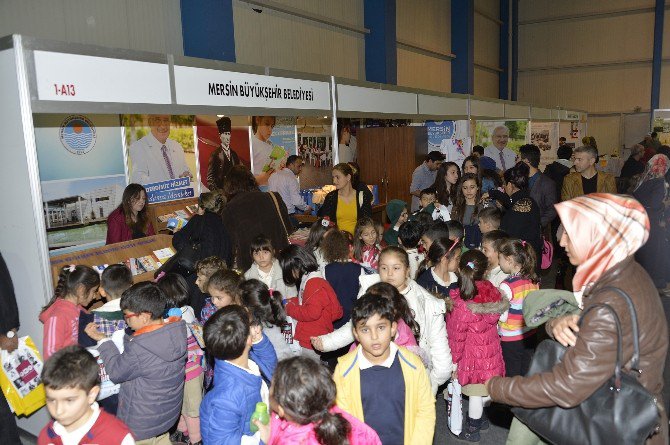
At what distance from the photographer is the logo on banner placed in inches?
219

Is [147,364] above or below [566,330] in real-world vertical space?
below

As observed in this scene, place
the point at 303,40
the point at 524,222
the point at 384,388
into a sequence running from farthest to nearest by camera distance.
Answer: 1. the point at 303,40
2. the point at 524,222
3. the point at 384,388

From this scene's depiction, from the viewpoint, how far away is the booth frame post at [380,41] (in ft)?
37.4

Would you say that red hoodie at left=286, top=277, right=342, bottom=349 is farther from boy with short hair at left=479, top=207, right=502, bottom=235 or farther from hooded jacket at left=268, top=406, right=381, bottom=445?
boy with short hair at left=479, top=207, right=502, bottom=235

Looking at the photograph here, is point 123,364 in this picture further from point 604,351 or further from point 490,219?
point 490,219

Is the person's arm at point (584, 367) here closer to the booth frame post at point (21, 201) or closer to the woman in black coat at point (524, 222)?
the booth frame post at point (21, 201)

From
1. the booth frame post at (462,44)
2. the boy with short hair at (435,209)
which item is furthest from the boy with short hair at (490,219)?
A: the booth frame post at (462,44)

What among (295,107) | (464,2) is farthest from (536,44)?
(295,107)

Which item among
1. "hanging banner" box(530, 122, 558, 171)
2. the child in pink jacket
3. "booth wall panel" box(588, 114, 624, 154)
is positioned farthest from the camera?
"booth wall panel" box(588, 114, 624, 154)

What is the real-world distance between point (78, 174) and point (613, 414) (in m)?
5.50

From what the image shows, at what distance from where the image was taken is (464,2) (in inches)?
597

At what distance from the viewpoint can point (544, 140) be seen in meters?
13.7

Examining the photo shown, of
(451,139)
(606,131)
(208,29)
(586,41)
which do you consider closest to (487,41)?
(586,41)

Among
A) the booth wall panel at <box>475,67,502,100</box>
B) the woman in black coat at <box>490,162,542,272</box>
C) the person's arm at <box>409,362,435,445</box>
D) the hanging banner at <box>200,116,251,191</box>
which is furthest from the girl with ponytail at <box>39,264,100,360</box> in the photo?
the booth wall panel at <box>475,67,502,100</box>
